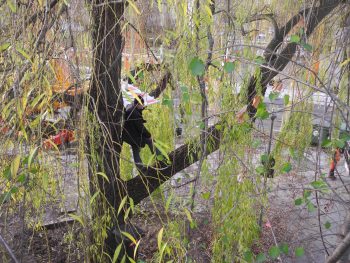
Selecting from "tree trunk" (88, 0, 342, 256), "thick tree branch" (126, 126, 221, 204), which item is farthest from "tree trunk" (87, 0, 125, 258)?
"thick tree branch" (126, 126, 221, 204)

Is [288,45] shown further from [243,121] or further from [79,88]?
[79,88]

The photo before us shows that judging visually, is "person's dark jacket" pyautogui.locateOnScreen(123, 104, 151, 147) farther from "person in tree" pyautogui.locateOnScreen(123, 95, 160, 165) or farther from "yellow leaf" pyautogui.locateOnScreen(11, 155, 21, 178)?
"yellow leaf" pyautogui.locateOnScreen(11, 155, 21, 178)

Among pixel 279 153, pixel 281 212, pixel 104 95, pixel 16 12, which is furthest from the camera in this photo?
pixel 281 212

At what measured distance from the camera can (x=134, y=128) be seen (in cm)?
243

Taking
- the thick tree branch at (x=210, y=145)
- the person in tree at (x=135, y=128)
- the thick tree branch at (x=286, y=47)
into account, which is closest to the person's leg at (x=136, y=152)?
the person in tree at (x=135, y=128)

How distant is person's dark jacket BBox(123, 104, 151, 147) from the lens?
2.32m

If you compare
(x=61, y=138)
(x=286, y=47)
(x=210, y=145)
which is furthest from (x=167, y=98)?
(x=286, y=47)

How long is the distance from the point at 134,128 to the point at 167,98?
2.64 ft

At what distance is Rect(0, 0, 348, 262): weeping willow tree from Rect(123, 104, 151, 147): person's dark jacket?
18 centimetres

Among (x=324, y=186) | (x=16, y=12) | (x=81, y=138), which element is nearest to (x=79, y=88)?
(x=81, y=138)

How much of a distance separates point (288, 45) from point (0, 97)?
1.62m

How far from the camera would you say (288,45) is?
2.27 meters

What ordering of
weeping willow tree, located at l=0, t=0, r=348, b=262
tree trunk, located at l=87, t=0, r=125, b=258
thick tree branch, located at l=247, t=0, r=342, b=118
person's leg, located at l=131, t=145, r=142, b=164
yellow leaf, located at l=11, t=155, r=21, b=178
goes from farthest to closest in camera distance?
person's leg, located at l=131, t=145, r=142, b=164, thick tree branch, located at l=247, t=0, r=342, b=118, tree trunk, located at l=87, t=0, r=125, b=258, weeping willow tree, located at l=0, t=0, r=348, b=262, yellow leaf, located at l=11, t=155, r=21, b=178

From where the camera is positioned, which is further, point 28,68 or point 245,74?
point 245,74
